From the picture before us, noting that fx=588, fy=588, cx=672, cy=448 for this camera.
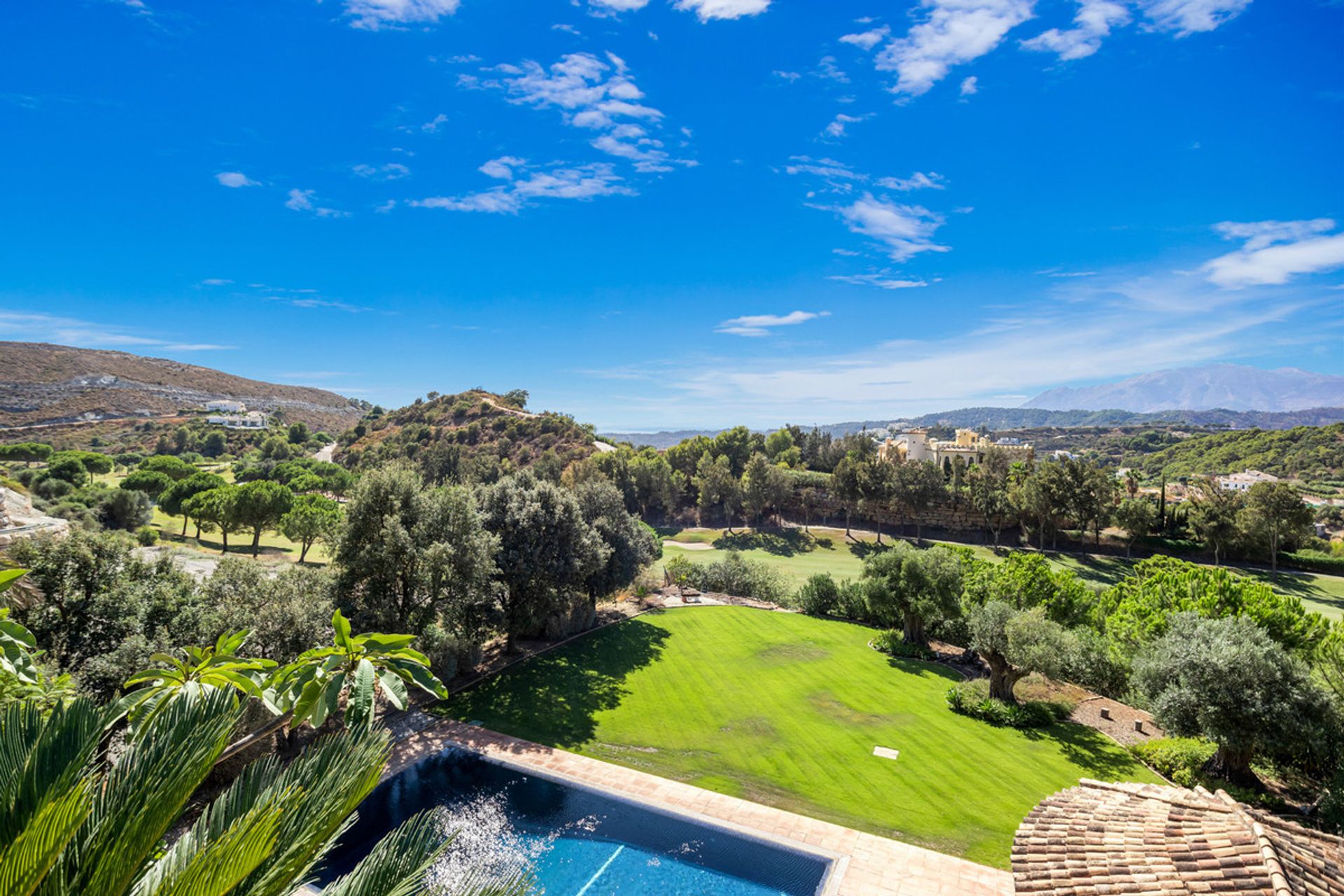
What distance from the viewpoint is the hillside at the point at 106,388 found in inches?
4136

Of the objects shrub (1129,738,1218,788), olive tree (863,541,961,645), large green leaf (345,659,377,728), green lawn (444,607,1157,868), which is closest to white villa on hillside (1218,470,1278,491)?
olive tree (863,541,961,645)

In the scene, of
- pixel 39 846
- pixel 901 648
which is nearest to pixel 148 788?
pixel 39 846

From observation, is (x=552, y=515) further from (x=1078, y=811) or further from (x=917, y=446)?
(x=917, y=446)

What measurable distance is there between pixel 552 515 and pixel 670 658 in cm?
748

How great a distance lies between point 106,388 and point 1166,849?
161976mm

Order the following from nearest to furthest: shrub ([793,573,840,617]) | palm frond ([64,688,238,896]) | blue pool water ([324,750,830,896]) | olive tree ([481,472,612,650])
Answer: palm frond ([64,688,238,896]) < blue pool water ([324,750,830,896]) < olive tree ([481,472,612,650]) < shrub ([793,573,840,617])

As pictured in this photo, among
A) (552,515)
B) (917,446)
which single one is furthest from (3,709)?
(917,446)

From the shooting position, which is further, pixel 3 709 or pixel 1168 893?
pixel 1168 893

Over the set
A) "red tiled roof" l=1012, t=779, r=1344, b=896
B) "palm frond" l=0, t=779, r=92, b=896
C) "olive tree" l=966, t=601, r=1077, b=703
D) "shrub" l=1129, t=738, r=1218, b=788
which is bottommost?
"shrub" l=1129, t=738, r=1218, b=788

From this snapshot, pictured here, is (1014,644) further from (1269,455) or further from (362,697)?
(1269,455)

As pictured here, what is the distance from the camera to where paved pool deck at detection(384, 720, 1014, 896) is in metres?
11.2

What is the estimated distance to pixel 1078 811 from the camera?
914 centimetres

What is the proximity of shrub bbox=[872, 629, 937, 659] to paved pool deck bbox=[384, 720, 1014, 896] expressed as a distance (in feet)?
44.6

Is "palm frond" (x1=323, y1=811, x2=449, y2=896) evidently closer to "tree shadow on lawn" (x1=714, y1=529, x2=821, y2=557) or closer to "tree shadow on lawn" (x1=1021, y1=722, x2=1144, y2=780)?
"tree shadow on lawn" (x1=1021, y1=722, x2=1144, y2=780)
